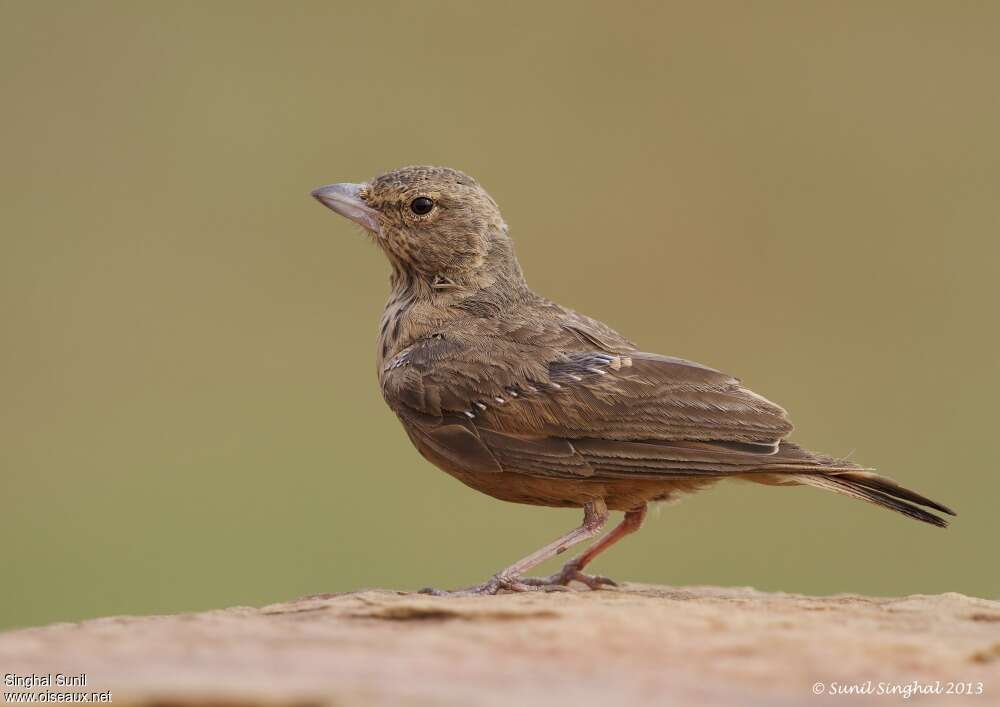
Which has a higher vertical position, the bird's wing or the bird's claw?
the bird's wing

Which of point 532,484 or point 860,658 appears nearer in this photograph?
point 860,658

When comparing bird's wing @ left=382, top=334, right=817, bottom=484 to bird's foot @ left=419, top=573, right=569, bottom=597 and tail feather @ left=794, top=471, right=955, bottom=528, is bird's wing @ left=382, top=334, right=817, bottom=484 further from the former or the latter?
bird's foot @ left=419, top=573, right=569, bottom=597

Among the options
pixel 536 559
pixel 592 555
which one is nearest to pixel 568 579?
pixel 592 555

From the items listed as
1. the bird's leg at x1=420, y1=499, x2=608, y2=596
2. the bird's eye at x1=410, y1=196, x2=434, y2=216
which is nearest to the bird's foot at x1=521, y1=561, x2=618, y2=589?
the bird's leg at x1=420, y1=499, x2=608, y2=596

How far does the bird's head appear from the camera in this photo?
7.23 meters

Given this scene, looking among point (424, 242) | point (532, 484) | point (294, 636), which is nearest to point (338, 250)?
point (424, 242)

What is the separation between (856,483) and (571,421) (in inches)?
49.1

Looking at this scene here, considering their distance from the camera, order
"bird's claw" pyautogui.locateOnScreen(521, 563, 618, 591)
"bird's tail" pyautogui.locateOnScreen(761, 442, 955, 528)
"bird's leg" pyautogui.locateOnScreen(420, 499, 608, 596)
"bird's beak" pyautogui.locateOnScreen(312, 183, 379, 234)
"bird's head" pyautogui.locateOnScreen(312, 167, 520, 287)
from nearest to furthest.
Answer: "bird's tail" pyautogui.locateOnScreen(761, 442, 955, 528), "bird's leg" pyautogui.locateOnScreen(420, 499, 608, 596), "bird's claw" pyautogui.locateOnScreen(521, 563, 618, 591), "bird's head" pyautogui.locateOnScreen(312, 167, 520, 287), "bird's beak" pyautogui.locateOnScreen(312, 183, 379, 234)

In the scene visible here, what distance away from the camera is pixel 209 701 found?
3.29 m

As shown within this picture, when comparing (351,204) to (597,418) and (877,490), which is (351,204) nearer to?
(597,418)

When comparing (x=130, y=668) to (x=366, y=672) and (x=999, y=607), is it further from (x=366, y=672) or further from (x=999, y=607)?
(x=999, y=607)

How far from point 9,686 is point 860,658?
8.16 ft

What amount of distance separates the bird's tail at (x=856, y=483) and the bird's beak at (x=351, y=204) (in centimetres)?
266

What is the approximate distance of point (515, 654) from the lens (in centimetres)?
405
